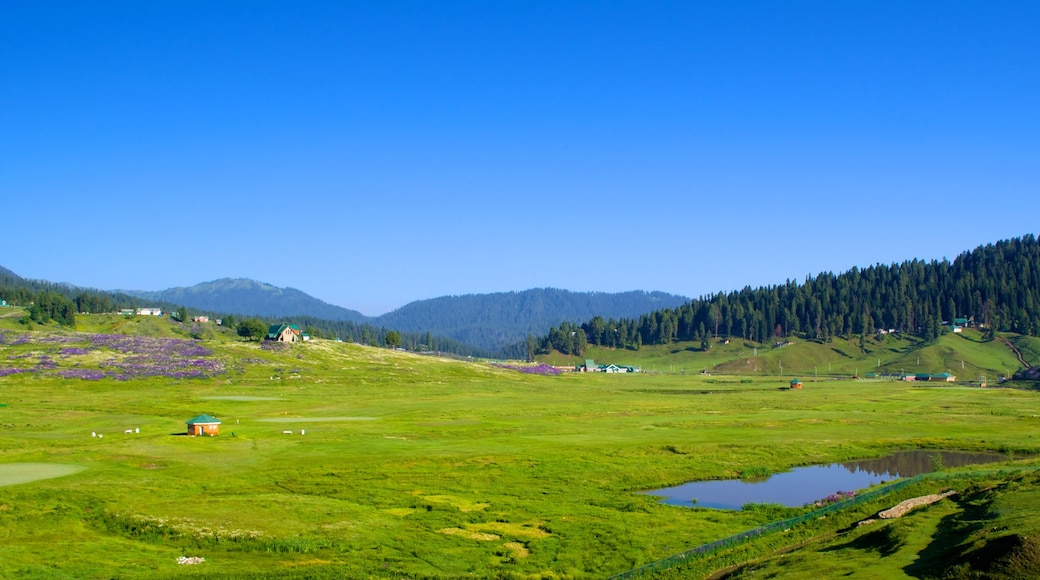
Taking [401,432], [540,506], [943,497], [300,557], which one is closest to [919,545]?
[943,497]

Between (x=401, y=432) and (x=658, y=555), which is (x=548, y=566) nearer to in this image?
(x=658, y=555)

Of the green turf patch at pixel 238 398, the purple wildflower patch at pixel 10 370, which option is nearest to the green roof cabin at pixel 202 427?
the green turf patch at pixel 238 398

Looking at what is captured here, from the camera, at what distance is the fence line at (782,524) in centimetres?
3356

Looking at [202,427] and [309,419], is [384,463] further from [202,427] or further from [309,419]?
[309,419]

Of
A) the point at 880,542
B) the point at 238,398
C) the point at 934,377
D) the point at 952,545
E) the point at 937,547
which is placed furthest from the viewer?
the point at 934,377

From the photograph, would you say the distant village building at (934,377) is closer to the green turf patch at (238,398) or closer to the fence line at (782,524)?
the fence line at (782,524)

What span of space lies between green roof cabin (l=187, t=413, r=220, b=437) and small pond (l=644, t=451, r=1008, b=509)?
40295 millimetres

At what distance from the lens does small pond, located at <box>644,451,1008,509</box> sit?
2020 inches

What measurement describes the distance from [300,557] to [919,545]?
2616 cm

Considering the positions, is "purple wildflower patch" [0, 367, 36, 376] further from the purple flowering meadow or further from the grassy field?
the grassy field

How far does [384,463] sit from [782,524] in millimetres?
30202

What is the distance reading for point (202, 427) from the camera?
70.5 m

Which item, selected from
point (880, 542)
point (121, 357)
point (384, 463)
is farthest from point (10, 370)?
point (880, 542)

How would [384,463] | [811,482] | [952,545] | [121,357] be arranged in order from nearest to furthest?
1. [952,545]
2. [811,482]
3. [384,463]
4. [121,357]
